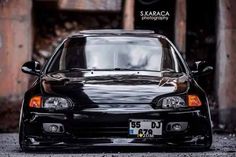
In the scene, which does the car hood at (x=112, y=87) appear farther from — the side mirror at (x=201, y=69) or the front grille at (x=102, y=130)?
the side mirror at (x=201, y=69)

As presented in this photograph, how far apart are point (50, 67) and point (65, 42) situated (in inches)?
22.2

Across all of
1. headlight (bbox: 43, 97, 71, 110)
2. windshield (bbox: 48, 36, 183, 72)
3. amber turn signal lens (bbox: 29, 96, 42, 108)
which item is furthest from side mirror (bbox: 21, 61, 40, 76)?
headlight (bbox: 43, 97, 71, 110)

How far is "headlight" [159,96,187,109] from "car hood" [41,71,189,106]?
0.08 meters

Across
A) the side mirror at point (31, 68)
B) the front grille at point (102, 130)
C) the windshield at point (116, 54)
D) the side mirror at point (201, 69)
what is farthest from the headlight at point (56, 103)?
the side mirror at point (201, 69)

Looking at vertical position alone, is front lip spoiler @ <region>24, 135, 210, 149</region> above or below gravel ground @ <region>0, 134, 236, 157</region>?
above

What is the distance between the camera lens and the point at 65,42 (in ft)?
38.7

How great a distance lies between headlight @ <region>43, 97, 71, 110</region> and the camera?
1002cm

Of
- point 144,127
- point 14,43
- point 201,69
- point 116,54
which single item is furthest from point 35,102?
point 14,43

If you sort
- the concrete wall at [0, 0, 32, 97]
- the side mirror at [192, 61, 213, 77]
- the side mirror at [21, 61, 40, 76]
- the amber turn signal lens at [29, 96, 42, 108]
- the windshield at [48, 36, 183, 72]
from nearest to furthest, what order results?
the amber turn signal lens at [29, 96, 42, 108]
the windshield at [48, 36, 183, 72]
the side mirror at [192, 61, 213, 77]
the side mirror at [21, 61, 40, 76]
the concrete wall at [0, 0, 32, 97]

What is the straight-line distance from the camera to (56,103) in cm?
1006

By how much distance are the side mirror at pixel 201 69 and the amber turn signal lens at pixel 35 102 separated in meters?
2.14

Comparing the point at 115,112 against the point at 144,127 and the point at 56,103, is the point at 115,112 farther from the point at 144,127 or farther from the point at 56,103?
the point at 56,103

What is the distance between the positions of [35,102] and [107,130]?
2.79 ft

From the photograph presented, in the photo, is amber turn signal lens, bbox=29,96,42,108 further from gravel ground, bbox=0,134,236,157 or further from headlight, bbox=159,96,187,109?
headlight, bbox=159,96,187,109
